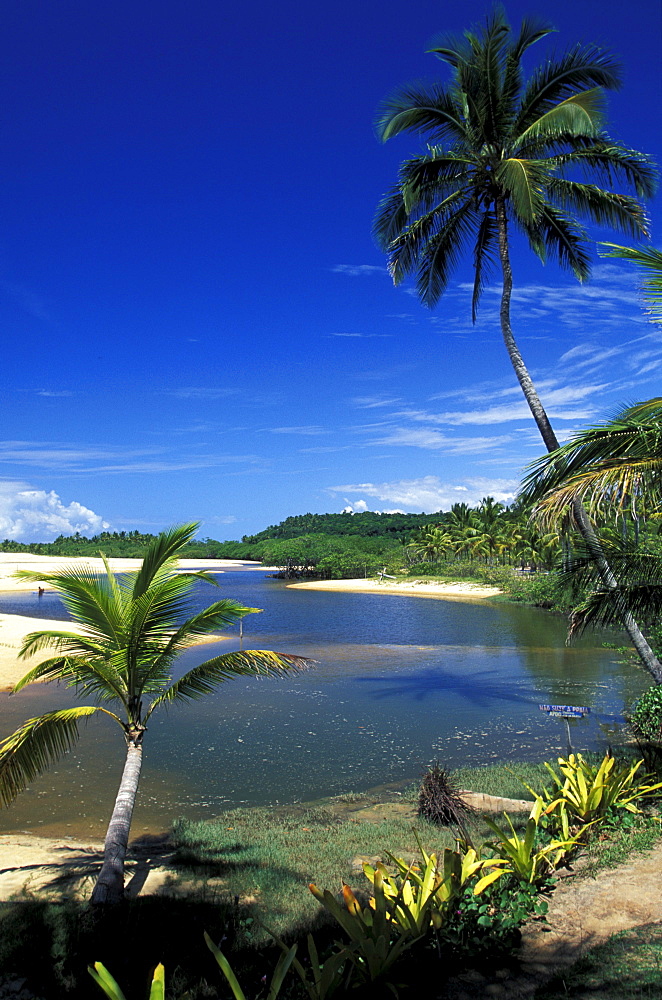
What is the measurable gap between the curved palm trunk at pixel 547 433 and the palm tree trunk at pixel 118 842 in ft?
21.6

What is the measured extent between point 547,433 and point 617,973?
8269 millimetres

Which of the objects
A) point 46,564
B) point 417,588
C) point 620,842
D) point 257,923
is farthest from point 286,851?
point 46,564

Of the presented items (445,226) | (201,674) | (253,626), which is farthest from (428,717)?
(253,626)

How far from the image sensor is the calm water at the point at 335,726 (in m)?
11.7

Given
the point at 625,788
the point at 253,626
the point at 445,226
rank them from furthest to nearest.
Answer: the point at 253,626 < the point at 445,226 < the point at 625,788

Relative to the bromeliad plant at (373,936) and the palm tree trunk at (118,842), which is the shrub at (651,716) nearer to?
the bromeliad plant at (373,936)

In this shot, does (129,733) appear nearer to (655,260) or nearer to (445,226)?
(655,260)

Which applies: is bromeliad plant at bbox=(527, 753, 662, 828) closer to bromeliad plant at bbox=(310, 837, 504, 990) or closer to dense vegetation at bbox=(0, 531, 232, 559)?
bromeliad plant at bbox=(310, 837, 504, 990)

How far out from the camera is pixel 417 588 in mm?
64062

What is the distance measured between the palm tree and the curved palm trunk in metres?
4.43

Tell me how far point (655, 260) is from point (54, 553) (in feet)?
490

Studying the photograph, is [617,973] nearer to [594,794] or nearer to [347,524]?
[594,794]

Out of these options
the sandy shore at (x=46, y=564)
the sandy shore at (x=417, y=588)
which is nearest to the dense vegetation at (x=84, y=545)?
the sandy shore at (x=46, y=564)

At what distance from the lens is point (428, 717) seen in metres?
17.0
